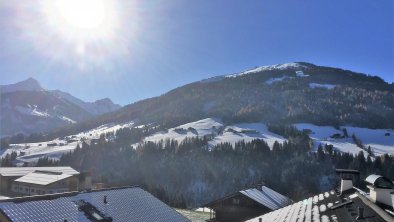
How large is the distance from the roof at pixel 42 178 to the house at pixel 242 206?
30535mm

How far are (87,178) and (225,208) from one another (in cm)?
1613

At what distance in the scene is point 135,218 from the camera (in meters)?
33.2

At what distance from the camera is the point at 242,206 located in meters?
46.7

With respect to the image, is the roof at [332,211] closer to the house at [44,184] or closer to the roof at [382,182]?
the roof at [382,182]

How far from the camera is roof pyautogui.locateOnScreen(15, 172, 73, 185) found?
2644 inches

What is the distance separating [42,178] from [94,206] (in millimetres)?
42071

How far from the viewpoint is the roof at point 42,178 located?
220ft

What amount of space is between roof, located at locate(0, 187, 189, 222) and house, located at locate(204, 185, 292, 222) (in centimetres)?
1162

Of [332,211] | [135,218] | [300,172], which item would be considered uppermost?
[332,211]

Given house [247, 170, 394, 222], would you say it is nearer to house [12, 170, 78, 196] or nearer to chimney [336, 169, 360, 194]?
chimney [336, 169, 360, 194]

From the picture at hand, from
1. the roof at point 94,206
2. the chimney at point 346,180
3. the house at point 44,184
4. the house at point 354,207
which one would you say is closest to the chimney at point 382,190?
the house at point 354,207

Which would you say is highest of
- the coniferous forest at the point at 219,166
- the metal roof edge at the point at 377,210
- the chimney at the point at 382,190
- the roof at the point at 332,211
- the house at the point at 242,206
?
the chimney at the point at 382,190

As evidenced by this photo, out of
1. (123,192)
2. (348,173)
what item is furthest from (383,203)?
(123,192)

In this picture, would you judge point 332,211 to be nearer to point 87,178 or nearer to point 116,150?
point 87,178
